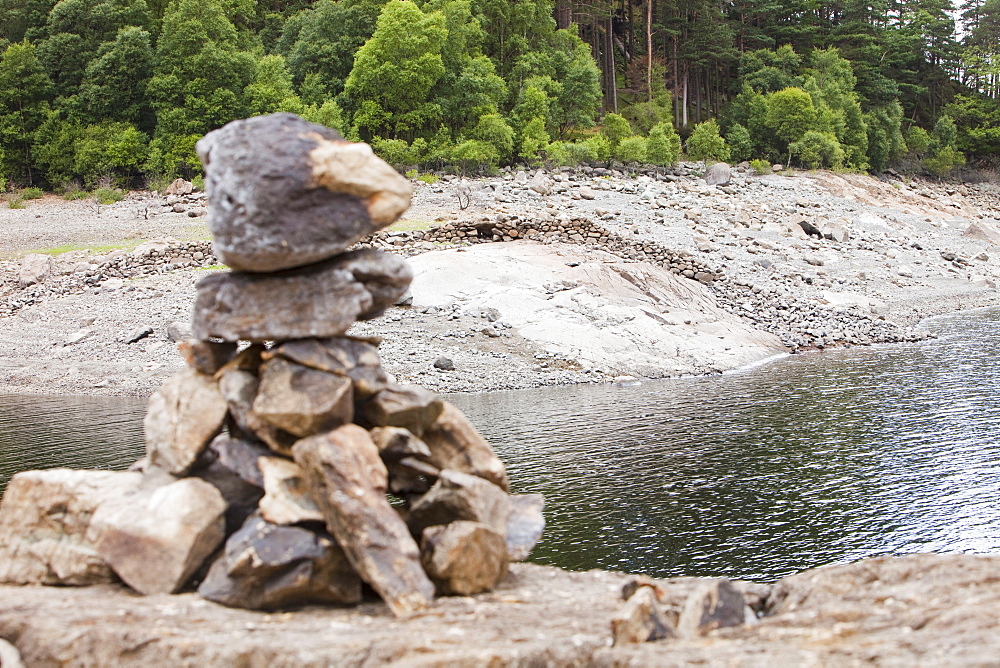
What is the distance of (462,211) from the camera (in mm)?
59812

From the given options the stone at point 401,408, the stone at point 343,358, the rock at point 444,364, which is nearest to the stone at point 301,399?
the stone at point 343,358

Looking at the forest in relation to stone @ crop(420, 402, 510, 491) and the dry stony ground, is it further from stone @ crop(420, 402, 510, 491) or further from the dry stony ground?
stone @ crop(420, 402, 510, 491)

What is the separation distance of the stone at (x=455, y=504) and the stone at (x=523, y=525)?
0.34 m

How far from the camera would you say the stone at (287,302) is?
13344 mm

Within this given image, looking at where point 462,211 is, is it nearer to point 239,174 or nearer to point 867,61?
point 239,174

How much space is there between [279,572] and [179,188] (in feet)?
198

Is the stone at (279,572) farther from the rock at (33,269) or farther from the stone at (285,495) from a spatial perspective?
the rock at (33,269)

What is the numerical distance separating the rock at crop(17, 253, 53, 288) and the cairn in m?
39.4

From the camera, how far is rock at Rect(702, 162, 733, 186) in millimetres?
83062

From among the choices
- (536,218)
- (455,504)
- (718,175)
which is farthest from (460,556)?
(718,175)

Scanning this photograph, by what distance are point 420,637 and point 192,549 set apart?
377 cm

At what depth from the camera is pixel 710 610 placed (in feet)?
36.3

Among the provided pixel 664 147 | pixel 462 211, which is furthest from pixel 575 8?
pixel 462 211

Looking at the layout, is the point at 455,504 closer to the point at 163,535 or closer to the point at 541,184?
the point at 163,535
